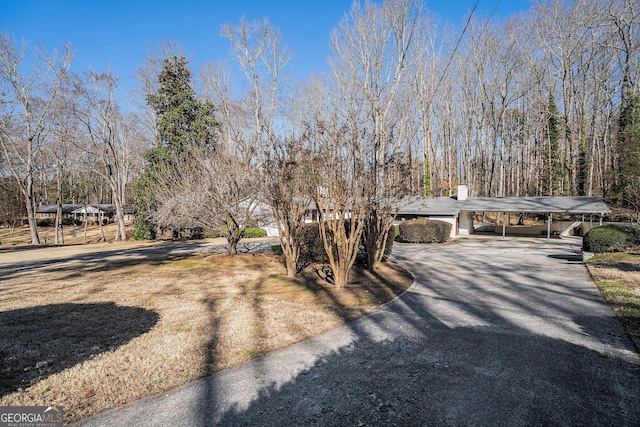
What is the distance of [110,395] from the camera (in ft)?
11.0

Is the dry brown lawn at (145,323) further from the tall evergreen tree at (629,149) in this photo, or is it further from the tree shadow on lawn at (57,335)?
the tall evergreen tree at (629,149)

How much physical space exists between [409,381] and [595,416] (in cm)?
167

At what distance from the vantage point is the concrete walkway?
9.76 feet

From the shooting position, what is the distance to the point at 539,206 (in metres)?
20.6

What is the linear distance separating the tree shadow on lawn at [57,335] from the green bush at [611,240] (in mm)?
15956

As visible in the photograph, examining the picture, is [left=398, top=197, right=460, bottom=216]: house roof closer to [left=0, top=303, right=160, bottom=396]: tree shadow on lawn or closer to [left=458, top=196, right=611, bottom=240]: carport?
[left=458, top=196, right=611, bottom=240]: carport

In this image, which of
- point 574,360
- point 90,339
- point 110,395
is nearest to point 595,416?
point 574,360

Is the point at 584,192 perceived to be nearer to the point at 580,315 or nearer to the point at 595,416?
the point at 580,315

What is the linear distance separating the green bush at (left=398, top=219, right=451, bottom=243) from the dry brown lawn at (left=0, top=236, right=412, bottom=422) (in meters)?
9.74

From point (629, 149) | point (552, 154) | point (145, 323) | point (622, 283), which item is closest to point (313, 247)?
point (145, 323)

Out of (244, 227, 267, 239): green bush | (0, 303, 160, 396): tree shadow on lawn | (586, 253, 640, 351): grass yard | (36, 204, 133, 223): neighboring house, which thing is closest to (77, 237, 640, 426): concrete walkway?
(586, 253, 640, 351): grass yard

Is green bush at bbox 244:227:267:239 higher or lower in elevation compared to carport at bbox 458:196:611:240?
lower

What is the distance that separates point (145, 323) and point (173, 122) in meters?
22.7

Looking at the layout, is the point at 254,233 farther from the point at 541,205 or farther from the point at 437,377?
the point at 437,377
